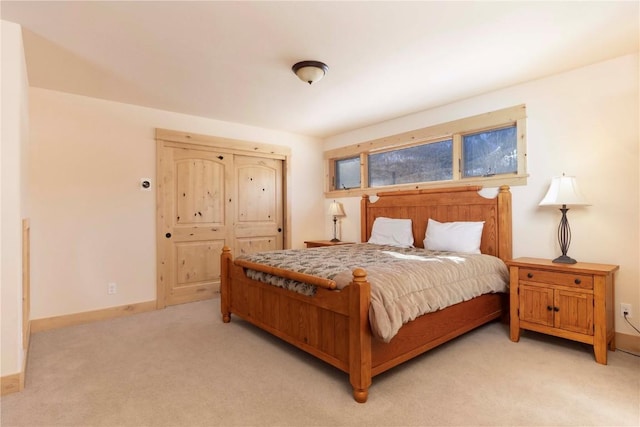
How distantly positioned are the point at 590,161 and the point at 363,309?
2.47m

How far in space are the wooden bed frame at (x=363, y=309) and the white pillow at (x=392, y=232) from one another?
133 millimetres

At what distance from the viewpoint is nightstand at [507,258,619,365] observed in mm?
2391

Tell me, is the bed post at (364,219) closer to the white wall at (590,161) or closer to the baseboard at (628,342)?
the white wall at (590,161)

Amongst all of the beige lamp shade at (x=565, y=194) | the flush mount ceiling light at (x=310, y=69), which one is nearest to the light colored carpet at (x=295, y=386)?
the beige lamp shade at (x=565, y=194)

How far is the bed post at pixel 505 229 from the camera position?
129 inches

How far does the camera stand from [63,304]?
3318 millimetres

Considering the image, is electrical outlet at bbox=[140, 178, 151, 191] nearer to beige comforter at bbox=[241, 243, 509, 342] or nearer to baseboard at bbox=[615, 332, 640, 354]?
beige comforter at bbox=[241, 243, 509, 342]

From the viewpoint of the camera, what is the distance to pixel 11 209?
210cm

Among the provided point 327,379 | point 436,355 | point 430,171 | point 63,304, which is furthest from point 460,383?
point 63,304

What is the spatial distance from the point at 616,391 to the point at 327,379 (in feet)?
5.78

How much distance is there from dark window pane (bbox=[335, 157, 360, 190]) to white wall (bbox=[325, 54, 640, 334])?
2148mm

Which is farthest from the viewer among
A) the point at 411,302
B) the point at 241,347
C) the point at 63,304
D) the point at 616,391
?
Answer: the point at 63,304

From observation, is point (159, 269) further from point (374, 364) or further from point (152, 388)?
point (374, 364)

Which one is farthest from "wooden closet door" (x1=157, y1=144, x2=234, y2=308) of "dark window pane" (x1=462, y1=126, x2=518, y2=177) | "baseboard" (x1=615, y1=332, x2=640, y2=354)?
"baseboard" (x1=615, y1=332, x2=640, y2=354)
